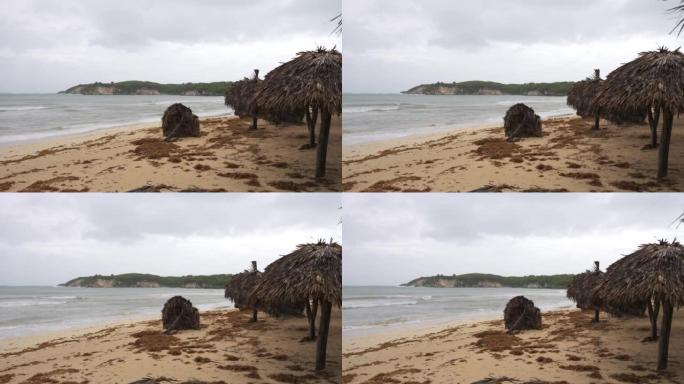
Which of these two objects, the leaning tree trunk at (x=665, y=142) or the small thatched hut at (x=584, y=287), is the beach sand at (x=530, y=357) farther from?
the leaning tree trunk at (x=665, y=142)

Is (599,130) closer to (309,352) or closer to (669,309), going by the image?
(669,309)

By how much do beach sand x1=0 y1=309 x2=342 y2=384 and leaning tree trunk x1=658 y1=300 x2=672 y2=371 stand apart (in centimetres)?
574

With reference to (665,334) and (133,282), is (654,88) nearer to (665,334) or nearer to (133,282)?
(665,334)

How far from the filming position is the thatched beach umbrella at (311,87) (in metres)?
9.30

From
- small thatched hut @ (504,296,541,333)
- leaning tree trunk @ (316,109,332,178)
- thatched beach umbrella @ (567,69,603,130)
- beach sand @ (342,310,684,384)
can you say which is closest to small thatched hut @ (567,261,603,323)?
beach sand @ (342,310,684,384)

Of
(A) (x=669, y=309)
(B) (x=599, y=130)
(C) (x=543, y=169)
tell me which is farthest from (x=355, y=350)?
(B) (x=599, y=130)

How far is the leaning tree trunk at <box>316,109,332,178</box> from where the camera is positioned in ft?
31.7

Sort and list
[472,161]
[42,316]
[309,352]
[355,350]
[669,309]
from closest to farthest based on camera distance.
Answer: [669,309] < [309,352] < [472,161] < [355,350] < [42,316]

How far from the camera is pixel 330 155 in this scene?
1139cm

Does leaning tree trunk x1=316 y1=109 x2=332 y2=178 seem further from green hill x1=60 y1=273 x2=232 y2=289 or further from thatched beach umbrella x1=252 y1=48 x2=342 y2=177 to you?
green hill x1=60 y1=273 x2=232 y2=289

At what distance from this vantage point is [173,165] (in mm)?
11242

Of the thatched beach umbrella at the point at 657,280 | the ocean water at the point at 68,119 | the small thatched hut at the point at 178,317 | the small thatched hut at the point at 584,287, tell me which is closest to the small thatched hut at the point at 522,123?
the small thatched hut at the point at 584,287

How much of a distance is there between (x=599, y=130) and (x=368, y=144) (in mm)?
7664

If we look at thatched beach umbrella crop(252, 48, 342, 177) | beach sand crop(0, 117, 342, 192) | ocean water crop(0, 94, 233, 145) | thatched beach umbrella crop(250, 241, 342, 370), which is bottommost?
thatched beach umbrella crop(250, 241, 342, 370)
